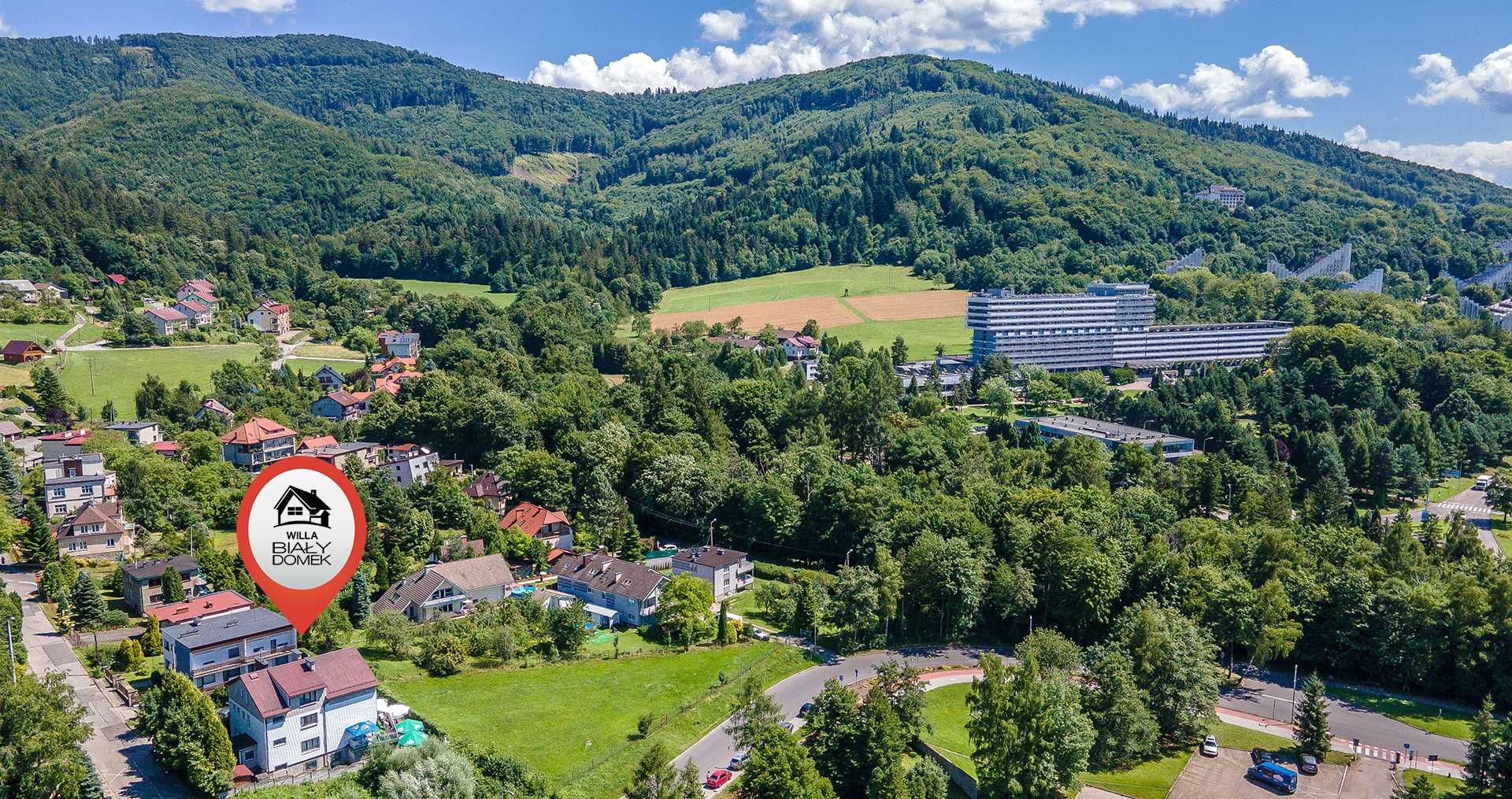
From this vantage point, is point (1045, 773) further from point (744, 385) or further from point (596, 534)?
point (744, 385)

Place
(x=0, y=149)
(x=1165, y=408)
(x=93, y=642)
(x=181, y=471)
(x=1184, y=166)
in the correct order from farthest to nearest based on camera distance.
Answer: (x=1184, y=166) < (x=0, y=149) < (x=1165, y=408) < (x=181, y=471) < (x=93, y=642)

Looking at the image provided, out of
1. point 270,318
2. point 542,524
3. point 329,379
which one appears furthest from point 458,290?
point 542,524

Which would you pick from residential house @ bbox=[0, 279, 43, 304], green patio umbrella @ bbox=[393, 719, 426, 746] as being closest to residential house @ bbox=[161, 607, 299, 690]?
green patio umbrella @ bbox=[393, 719, 426, 746]

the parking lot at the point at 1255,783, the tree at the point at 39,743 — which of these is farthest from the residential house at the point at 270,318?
the parking lot at the point at 1255,783

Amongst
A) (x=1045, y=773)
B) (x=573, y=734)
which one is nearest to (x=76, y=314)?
(x=573, y=734)

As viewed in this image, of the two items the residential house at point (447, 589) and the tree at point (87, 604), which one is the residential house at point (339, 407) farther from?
the tree at point (87, 604)

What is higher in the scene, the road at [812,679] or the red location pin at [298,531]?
the red location pin at [298,531]
